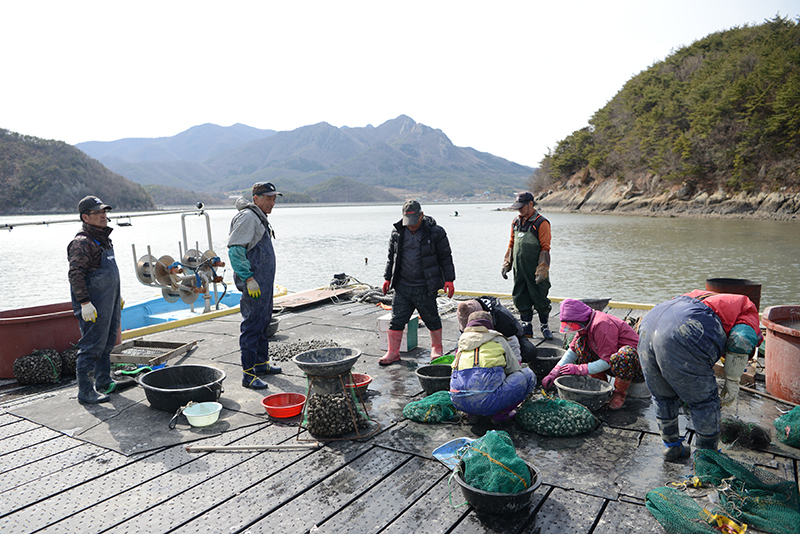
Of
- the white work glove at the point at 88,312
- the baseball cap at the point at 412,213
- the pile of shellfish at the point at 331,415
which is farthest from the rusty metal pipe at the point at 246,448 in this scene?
the baseball cap at the point at 412,213

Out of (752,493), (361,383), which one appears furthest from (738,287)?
(361,383)

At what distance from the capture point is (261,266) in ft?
15.6

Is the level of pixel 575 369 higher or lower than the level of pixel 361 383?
higher

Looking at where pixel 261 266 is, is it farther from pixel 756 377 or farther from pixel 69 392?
pixel 756 377

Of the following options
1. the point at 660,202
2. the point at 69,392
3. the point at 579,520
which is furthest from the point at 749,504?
the point at 660,202

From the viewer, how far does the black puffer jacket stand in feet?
17.3

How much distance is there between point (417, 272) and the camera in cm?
530

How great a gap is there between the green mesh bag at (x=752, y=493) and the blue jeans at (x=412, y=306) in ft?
9.60

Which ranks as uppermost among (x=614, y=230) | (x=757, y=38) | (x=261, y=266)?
(x=757, y=38)

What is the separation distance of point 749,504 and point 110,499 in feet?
11.2

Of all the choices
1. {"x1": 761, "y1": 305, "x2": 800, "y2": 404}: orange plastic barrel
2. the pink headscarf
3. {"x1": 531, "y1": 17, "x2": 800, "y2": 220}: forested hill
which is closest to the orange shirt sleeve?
the pink headscarf

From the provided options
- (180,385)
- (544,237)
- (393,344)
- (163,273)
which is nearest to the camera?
(180,385)

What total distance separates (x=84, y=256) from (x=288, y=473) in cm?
270

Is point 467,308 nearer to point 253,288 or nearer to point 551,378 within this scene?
point 551,378
